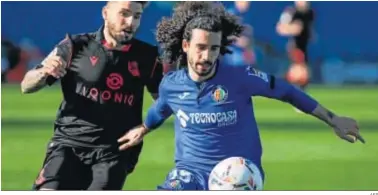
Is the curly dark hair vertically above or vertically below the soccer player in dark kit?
above

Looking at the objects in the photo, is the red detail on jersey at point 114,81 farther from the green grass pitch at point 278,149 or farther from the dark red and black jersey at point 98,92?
the green grass pitch at point 278,149

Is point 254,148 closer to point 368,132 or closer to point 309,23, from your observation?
point 368,132

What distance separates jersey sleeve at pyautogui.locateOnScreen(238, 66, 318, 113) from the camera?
256 inches

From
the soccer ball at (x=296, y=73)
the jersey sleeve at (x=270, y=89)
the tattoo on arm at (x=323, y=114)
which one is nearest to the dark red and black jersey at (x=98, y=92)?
the jersey sleeve at (x=270, y=89)

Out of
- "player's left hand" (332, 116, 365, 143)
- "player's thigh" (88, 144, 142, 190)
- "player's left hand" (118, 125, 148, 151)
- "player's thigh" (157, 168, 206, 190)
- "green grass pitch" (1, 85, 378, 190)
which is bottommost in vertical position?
"player's thigh" (157, 168, 206, 190)

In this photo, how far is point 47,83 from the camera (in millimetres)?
6773

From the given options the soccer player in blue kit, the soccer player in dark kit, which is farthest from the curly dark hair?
the soccer player in dark kit

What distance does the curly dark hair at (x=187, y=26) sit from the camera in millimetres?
6738

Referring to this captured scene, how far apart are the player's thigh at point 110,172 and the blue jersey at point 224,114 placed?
17.8 inches

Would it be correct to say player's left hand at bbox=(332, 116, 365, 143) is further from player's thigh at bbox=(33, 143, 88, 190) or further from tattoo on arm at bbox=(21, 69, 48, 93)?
tattoo on arm at bbox=(21, 69, 48, 93)

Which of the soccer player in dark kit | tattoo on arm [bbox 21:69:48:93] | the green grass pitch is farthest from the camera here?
the green grass pitch

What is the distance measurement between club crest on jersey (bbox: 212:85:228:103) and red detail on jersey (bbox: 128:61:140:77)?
26.7 inches

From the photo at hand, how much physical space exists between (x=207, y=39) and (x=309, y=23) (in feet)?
45.0

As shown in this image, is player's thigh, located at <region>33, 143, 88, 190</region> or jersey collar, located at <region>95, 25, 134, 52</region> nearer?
player's thigh, located at <region>33, 143, 88, 190</region>
